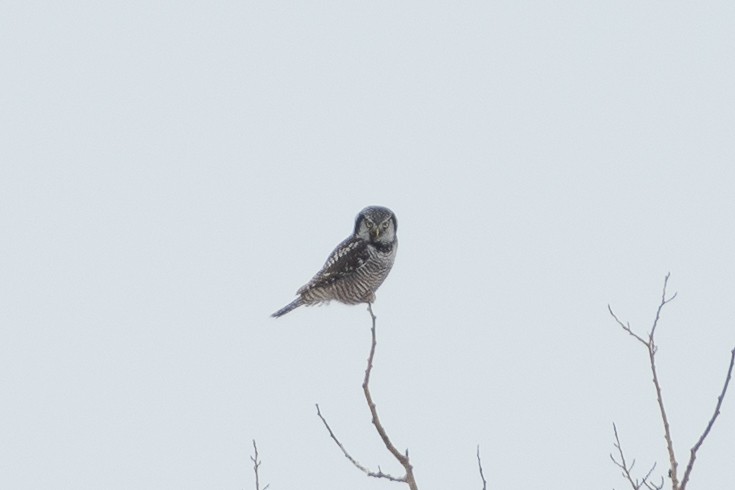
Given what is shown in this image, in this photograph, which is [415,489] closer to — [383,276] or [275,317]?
[383,276]

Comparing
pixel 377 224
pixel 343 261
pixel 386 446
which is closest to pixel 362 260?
pixel 343 261

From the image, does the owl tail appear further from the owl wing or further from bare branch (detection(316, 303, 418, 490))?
bare branch (detection(316, 303, 418, 490))

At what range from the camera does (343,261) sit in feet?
34.0

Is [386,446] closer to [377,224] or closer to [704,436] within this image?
[704,436]

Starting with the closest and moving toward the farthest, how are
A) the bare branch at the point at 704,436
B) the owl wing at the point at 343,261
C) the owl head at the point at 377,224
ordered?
the bare branch at the point at 704,436
the owl head at the point at 377,224
the owl wing at the point at 343,261

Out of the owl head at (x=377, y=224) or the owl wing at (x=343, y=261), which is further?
the owl wing at (x=343, y=261)

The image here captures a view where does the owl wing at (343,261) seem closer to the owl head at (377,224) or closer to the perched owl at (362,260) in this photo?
the perched owl at (362,260)

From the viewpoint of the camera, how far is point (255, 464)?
3629mm

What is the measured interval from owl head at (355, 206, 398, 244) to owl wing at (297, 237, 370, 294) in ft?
0.41

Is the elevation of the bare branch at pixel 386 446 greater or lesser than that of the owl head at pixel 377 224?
lesser

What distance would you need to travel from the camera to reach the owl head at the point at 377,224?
395 inches

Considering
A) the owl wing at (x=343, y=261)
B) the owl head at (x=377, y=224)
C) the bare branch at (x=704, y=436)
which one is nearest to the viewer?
the bare branch at (x=704, y=436)

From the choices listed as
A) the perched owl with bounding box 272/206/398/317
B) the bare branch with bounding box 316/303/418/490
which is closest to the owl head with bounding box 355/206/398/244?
the perched owl with bounding box 272/206/398/317

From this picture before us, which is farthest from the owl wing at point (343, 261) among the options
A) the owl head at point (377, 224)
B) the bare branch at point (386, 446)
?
the bare branch at point (386, 446)
